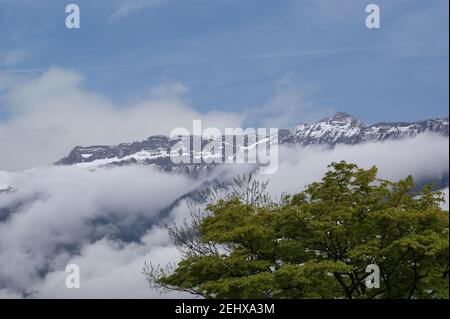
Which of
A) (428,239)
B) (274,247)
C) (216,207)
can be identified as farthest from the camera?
(216,207)

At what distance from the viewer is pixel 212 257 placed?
24.5m

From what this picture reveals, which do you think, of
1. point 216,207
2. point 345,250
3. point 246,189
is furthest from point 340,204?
point 246,189

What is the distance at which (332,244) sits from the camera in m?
25.2

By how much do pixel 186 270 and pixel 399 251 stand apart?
8598 millimetres

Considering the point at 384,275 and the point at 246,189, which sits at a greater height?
the point at 246,189

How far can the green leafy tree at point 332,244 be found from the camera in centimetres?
2275

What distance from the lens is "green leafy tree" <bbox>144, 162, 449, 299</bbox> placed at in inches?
896

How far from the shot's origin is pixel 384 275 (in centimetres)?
2605
